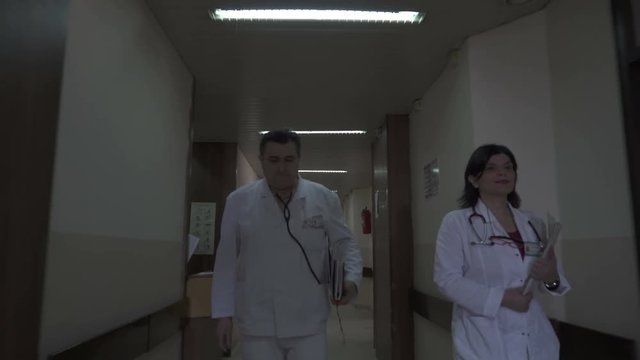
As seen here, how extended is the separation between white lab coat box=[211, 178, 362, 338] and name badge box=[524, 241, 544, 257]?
68cm

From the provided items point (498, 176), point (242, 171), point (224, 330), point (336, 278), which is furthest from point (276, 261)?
point (242, 171)

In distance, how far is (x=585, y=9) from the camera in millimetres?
2260

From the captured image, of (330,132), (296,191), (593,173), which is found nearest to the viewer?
(296,191)

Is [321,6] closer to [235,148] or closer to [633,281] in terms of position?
[633,281]

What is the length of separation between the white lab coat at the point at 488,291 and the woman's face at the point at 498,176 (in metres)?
0.08

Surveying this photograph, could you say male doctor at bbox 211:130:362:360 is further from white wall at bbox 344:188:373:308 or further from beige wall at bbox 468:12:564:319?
white wall at bbox 344:188:373:308

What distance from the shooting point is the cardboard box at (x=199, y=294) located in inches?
173

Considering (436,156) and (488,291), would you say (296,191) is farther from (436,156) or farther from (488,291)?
(436,156)

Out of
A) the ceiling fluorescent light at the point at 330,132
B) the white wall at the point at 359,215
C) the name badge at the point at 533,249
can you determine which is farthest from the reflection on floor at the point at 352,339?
the name badge at the point at 533,249

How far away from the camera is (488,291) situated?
1.57 m

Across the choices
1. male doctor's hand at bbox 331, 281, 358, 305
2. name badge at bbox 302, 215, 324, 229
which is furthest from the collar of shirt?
male doctor's hand at bbox 331, 281, 358, 305

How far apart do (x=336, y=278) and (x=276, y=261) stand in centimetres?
26

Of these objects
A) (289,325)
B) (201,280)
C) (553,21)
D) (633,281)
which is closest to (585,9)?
(553,21)

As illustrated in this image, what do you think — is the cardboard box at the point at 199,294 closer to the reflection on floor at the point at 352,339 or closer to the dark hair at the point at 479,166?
the reflection on floor at the point at 352,339
